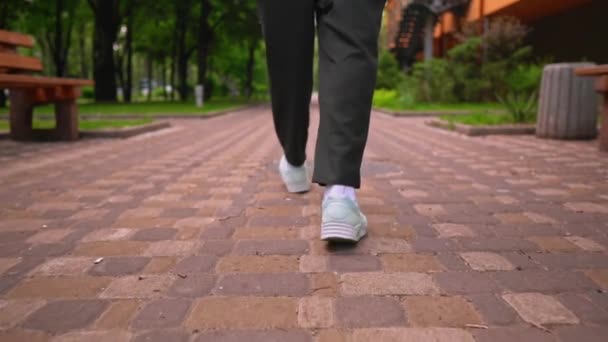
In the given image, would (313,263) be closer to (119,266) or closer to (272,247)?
(272,247)

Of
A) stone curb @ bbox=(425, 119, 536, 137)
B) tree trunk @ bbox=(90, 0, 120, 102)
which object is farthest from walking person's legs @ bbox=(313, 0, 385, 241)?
tree trunk @ bbox=(90, 0, 120, 102)

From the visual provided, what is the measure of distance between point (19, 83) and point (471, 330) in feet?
18.7

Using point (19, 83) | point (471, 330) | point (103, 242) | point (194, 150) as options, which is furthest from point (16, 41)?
point (471, 330)

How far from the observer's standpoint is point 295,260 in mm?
2070

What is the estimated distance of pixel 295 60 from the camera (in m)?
2.67

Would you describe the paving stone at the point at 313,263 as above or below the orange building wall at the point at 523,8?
below

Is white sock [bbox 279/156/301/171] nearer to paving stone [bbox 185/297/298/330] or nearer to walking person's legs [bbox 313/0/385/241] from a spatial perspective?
walking person's legs [bbox 313/0/385/241]

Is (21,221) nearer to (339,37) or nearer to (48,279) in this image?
(48,279)

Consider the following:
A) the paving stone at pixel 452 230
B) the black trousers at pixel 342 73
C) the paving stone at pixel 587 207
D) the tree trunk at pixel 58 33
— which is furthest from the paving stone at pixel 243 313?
the tree trunk at pixel 58 33

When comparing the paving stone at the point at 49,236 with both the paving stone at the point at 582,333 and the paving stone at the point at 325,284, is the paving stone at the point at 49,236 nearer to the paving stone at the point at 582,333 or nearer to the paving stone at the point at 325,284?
the paving stone at the point at 325,284

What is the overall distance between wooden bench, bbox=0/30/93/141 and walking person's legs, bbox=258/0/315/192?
4435mm

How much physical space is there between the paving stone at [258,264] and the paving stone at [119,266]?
1.02ft

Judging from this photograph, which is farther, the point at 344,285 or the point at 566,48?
the point at 566,48

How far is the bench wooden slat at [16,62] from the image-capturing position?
5.95 meters
